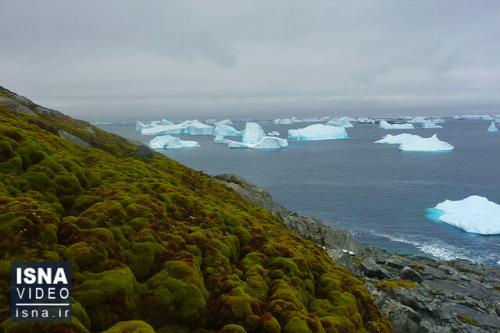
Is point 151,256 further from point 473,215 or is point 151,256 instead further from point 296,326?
point 473,215

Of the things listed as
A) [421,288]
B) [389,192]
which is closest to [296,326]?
[421,288]

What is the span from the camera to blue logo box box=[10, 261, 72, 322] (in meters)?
12.7

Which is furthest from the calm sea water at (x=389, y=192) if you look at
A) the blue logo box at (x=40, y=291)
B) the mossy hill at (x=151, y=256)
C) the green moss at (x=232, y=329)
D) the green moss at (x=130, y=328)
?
the blue logo box at (x=40, y=291)

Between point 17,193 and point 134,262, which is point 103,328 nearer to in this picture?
point 134,262

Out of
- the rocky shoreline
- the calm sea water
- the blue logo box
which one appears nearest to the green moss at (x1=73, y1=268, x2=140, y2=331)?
the blue logo box

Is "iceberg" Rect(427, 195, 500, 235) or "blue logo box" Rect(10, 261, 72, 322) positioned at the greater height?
"blue logo box" Rect(10, 261, 72, 322)

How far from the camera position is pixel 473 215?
90.2 meters

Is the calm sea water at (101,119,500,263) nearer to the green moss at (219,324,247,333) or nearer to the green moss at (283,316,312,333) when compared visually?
the green moss at (283,316,312,333)

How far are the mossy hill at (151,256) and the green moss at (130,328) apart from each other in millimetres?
38

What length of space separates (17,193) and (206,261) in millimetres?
9527

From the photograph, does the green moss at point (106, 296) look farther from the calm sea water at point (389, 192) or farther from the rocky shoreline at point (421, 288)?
the calm sea water at point (389, 192)

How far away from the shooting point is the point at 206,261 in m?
19.1

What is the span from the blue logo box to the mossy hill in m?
0.28

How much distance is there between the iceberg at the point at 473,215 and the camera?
87.7m
